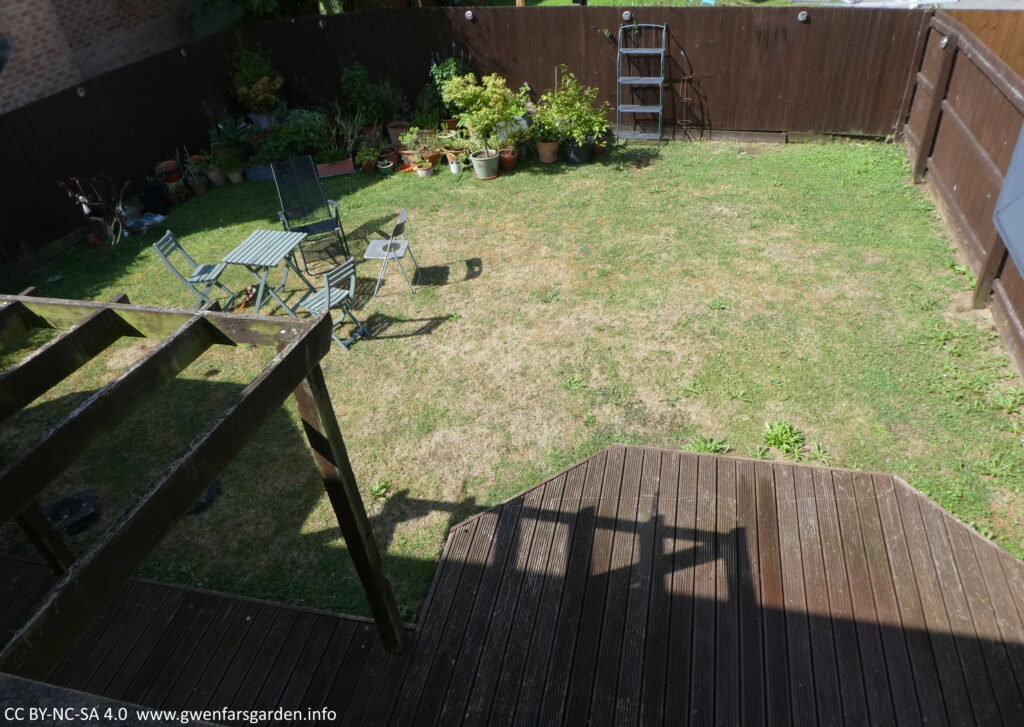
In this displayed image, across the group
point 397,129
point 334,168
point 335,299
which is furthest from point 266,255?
point 397,129

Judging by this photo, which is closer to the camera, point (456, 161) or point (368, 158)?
point (456, 161)

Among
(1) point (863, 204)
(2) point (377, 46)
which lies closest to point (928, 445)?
(1) point (863, 204)

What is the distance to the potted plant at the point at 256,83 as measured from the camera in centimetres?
1166

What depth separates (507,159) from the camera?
999 cm

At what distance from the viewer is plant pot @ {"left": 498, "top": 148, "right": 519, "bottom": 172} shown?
9.98 m

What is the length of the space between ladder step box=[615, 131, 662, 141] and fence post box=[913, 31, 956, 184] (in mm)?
3806

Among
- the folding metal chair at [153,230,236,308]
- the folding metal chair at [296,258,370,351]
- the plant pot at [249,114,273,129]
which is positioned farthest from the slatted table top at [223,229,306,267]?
the plant pot at [249,114,273,129]

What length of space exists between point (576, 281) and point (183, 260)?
198 inches

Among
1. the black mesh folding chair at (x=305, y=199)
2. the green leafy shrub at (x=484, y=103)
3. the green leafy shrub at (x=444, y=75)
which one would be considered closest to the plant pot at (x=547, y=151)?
the green leafy shrub at (x=484, y=103)

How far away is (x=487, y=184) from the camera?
9.80 metres

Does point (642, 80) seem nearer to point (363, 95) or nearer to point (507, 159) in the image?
point (507, 159)

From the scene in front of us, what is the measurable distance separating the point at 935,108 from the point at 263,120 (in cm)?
1033

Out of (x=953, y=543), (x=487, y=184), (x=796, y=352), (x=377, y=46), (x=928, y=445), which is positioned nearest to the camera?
(x=953, y=543)

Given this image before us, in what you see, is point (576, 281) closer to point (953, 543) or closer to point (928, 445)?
point (928, 445)
